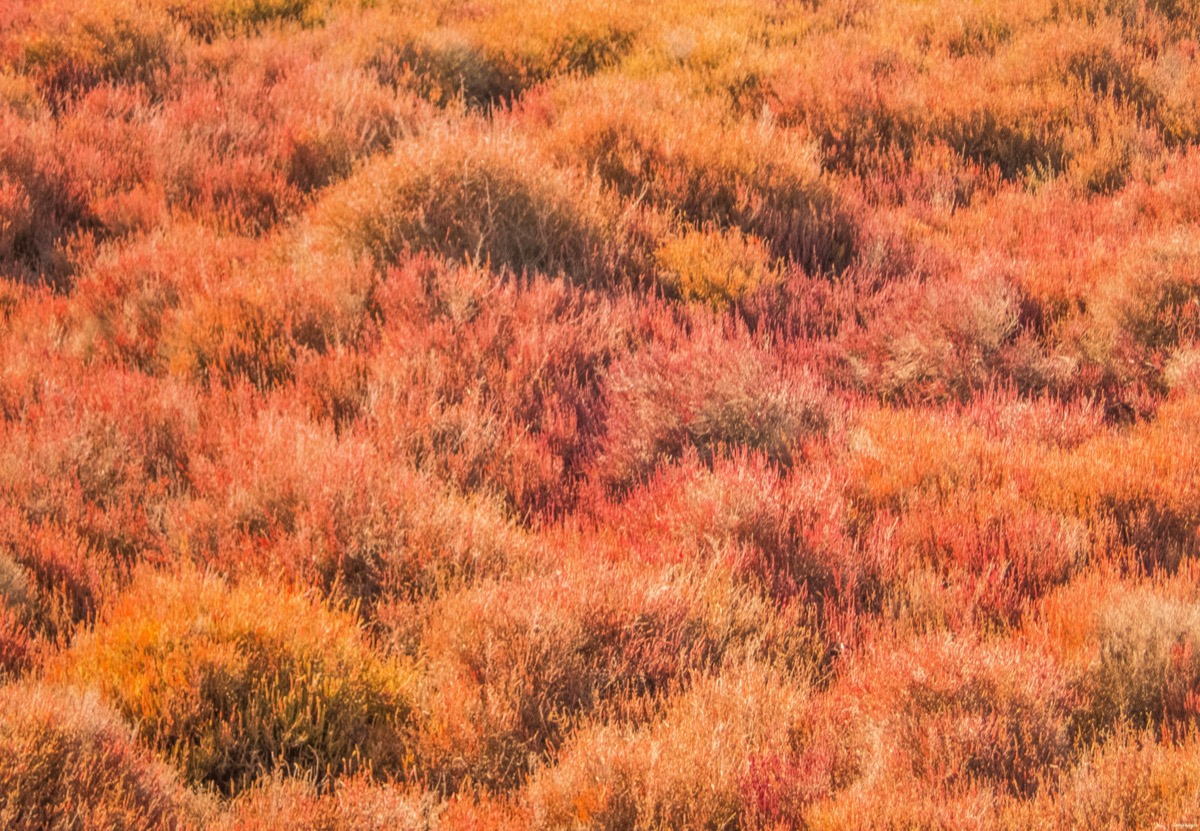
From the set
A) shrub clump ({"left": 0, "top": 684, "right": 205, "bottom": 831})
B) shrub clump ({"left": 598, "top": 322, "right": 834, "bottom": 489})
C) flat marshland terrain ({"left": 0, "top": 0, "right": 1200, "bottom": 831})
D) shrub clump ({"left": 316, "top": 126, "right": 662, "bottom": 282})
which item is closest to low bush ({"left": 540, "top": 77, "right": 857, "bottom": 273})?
flat marshland terrain ({"left": 0, "top": 0, "right": 1200, "bottom": 831})

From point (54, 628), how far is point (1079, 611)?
3.63 meters

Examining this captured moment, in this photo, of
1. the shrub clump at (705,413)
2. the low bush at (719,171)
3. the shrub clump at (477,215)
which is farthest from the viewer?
the low bush at (719,171)

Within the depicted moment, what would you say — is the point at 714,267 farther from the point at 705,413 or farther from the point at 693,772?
the point at 693,772

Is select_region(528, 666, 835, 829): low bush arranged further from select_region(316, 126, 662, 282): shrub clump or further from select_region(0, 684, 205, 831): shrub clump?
select_region(316, 126, 662, 282): shrub clump

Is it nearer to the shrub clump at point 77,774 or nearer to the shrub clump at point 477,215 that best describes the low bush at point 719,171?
the shrub clump at point 477,215

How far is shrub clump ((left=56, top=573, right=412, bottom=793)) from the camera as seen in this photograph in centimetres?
297

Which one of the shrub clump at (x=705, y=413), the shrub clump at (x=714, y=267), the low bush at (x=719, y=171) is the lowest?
the shrub clump at (x=705, y=413)

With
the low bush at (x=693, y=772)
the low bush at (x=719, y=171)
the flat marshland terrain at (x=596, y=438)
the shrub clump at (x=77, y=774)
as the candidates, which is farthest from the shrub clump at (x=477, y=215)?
the shrub clump at (x=77, y=774)

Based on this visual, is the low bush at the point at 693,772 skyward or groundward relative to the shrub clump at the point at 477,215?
groundward

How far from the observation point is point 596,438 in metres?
4.90

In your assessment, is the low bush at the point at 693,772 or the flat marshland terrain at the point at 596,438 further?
the flat marshland terrain at the point at 596,438

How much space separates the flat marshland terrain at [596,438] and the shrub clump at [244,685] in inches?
0.7

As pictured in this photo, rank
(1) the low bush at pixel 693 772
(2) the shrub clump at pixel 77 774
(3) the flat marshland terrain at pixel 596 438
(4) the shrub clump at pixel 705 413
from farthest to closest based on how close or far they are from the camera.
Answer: (4) the shrub clump at pixel 705 413 < (3) the flat marshland terrain at pixel 596 438 < (1) the low bush at pixel 693 772 < (2) the shrub clump at pixel 77 774

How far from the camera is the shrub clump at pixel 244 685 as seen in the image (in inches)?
117
